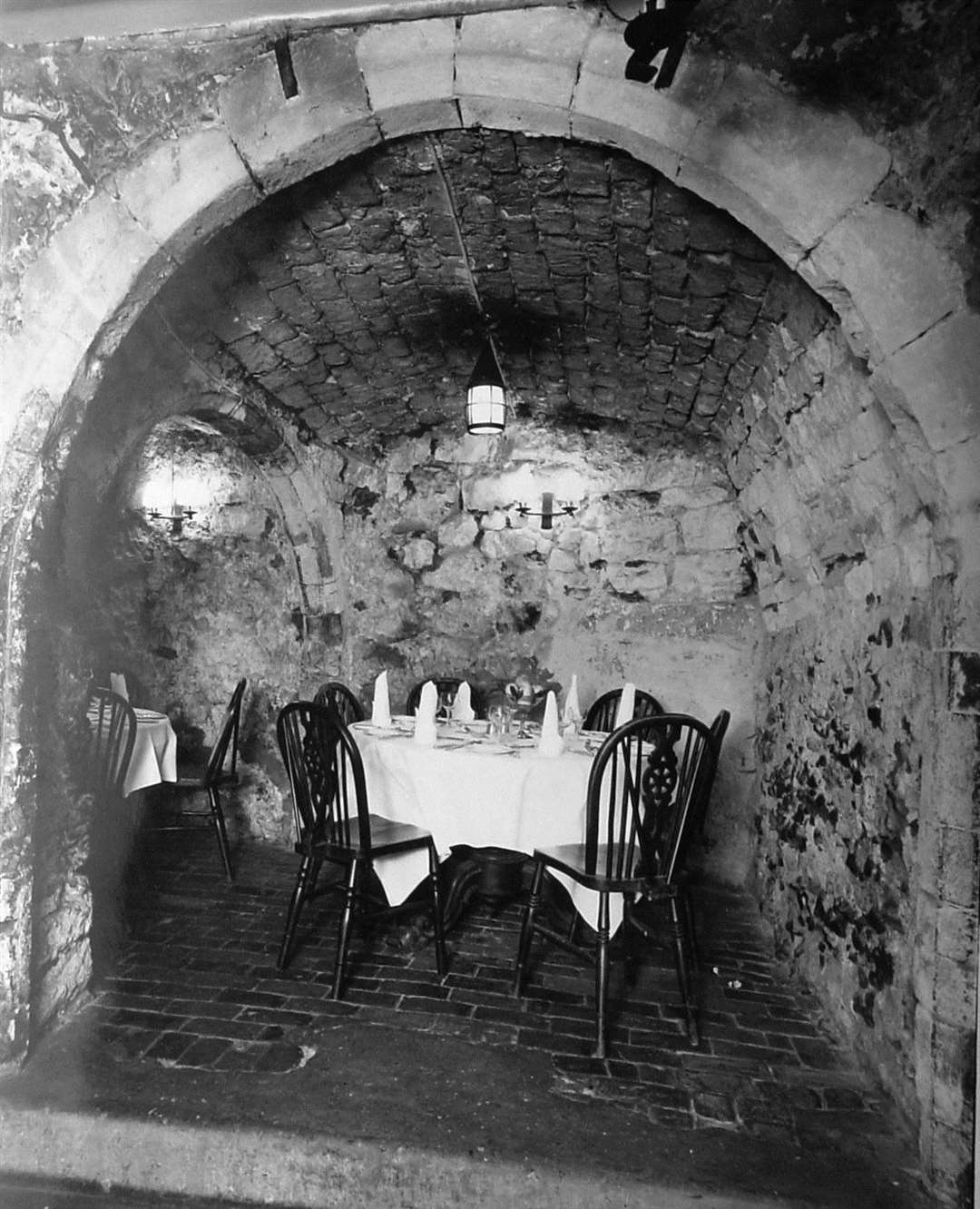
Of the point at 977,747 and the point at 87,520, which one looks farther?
the point at 87,520

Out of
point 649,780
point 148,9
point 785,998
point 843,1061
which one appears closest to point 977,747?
point 649,780

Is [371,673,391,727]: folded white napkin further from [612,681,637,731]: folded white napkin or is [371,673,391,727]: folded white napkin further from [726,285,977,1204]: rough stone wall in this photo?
[726,285,977,1204]: rough stone wall

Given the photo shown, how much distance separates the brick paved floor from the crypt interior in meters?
0.16

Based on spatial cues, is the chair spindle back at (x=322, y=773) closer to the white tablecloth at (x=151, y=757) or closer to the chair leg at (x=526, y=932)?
the chair leg at (x=526, y=932)

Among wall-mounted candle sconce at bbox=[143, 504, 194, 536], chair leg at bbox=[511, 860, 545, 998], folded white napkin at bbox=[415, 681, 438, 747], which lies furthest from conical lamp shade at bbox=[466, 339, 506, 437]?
wall-mounted candle sconce at bbox=[143, 504, 194, 536]

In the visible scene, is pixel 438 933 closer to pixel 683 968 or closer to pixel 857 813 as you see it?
pixel 683 968

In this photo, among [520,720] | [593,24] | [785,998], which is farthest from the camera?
[520,720]

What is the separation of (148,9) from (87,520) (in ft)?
4.80

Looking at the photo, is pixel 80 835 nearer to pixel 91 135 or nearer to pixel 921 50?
pixel 91 135

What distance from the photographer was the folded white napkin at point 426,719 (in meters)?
3.27

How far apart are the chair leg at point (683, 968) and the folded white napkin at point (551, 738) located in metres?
0.70

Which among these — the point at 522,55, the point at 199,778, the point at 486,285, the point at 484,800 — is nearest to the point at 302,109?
the point at 522,55

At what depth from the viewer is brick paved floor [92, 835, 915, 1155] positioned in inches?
87.7

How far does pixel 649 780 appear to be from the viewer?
8.46 feet
